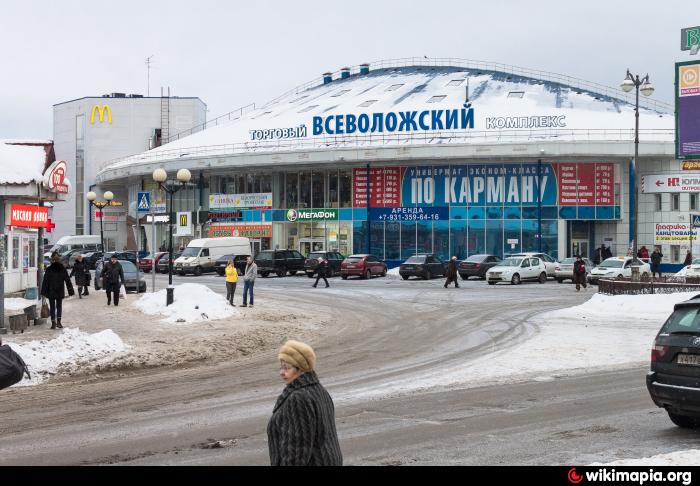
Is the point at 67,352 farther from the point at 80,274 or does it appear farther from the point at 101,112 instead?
the point at 101,112

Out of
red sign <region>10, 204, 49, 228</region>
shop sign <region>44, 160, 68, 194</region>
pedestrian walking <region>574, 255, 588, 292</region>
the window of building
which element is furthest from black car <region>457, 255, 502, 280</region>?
shop sign <region>44, 160, 68, 194</region>

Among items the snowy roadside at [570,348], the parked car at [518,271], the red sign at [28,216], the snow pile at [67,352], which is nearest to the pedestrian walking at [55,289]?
the red sign at [28,216]

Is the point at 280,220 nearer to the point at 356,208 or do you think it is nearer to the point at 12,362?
the point at 356,208

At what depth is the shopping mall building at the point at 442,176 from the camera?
→ 191 feet

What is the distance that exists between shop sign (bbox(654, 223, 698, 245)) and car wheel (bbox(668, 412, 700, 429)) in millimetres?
49279

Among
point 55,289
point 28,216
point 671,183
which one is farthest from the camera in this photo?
point 671,183

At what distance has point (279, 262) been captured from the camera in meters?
52.0

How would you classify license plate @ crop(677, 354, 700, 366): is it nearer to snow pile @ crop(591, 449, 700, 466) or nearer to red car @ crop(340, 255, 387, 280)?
snow pile @ crop(591, 449, 700, 466)

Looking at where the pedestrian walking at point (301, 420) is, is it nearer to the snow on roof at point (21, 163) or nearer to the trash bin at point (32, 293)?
the snow on roof at point (21, 163)

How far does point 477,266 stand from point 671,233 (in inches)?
697

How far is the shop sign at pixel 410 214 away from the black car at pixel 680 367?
50.4 meters

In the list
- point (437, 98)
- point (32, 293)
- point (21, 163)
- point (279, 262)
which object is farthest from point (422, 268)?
point (21, 163)

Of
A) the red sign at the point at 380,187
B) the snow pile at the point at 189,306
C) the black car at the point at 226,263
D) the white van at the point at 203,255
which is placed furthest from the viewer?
the red sign at the point at 380,187

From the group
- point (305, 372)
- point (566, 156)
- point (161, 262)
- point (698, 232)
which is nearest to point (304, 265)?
point (161, 262)
